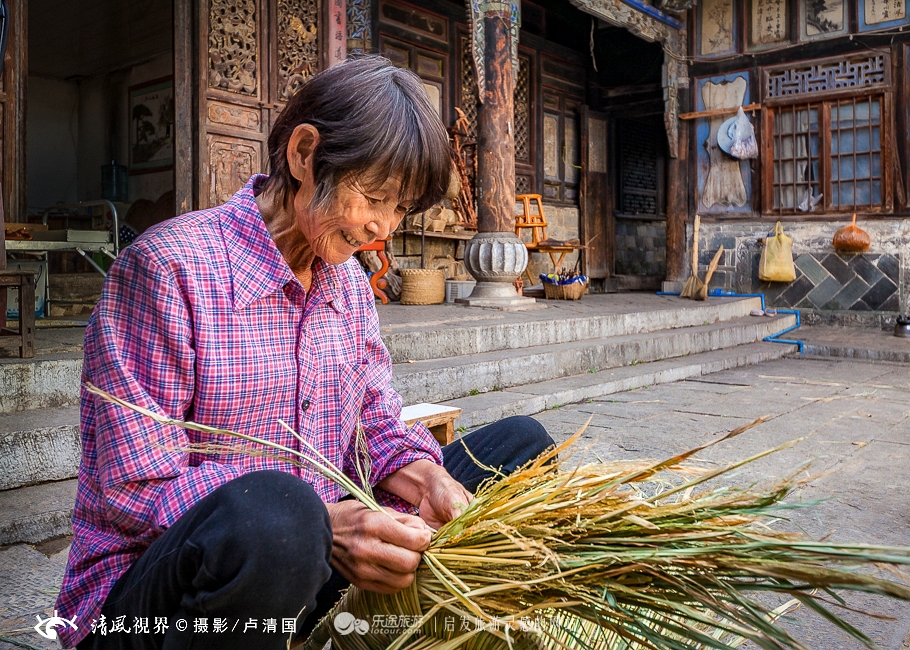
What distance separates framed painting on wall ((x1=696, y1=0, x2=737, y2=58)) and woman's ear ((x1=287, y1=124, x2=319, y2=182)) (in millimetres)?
9593

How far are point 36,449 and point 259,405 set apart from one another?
1567mm

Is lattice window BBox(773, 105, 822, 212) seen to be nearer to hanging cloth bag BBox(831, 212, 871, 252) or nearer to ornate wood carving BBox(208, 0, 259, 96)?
hanging cloth bag BBox(831, 212, 871, 252)

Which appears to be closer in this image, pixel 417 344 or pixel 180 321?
pixel 180 321

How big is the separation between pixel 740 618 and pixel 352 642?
61 centimetres

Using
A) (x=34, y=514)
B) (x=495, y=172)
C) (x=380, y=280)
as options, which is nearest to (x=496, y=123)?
(x=495, y=172)

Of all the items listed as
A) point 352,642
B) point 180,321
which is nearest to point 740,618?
point 352,642

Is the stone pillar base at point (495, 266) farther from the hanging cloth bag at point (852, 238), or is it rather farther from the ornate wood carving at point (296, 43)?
the hanging cloth bag at point (852, 238)

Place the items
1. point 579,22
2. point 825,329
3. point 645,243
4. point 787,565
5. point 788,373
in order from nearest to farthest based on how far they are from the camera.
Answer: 1. point 787,565
2. point 788,373
3. point 825,329
4. point 579,22
5. point 645,243

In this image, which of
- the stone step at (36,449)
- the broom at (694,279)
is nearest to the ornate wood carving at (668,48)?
the broom at (694,279)

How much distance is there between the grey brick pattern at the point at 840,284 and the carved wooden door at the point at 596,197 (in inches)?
95.1

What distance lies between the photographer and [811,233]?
9.18 metres

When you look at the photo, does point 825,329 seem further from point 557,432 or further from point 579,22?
point 557,432

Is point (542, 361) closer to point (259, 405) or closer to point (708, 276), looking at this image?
point (259, 405)

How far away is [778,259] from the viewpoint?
916 centimetres
